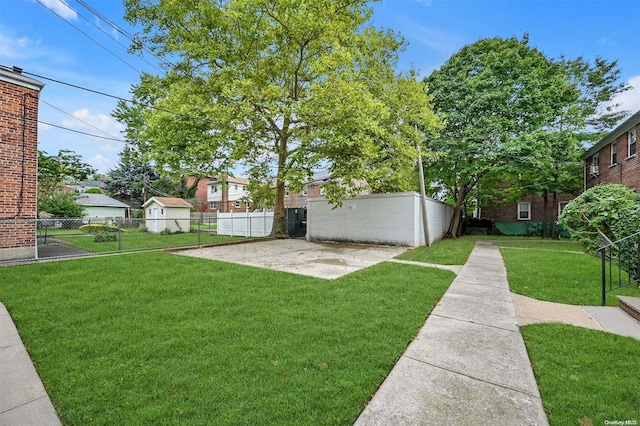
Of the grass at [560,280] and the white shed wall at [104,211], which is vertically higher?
the white shed wall at [104,211]

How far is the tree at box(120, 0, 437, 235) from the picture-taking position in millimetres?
9438

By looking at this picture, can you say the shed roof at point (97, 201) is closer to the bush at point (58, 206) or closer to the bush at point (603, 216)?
the bush at point (58, 206)

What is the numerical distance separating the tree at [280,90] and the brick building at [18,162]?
8.83 feet

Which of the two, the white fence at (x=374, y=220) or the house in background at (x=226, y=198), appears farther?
the house in background at (x=226, y=198)

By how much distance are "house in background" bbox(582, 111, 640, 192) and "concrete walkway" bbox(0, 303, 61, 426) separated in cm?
1713

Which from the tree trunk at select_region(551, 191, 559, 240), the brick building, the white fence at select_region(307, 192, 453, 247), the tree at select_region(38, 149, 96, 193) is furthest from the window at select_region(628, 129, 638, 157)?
the tree at select_region(38, 149, 96, 193)

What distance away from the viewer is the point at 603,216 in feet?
18.0

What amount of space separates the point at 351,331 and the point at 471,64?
54.0 feet

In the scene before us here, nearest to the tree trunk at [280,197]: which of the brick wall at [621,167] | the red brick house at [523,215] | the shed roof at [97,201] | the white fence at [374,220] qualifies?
the white fence at [374,220]

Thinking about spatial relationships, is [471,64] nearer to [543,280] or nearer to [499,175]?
[499,175]

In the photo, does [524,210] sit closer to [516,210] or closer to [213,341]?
[516,210]

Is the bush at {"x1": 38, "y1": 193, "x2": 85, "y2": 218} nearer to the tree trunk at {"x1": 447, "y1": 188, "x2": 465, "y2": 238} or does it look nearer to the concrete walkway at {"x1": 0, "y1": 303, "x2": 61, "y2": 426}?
the concrete walkway at {"x1": 0, "y1": 303, "x2": 61, "y2": 426}

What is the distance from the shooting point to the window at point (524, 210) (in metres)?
21.7

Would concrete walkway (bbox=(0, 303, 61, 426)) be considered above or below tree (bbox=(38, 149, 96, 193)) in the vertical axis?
below
